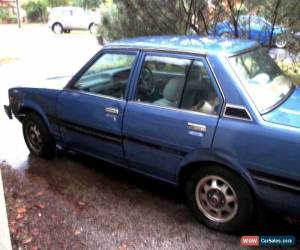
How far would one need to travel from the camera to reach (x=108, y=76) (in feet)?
14.0

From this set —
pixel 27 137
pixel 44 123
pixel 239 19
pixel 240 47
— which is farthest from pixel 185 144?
pixel 239 19

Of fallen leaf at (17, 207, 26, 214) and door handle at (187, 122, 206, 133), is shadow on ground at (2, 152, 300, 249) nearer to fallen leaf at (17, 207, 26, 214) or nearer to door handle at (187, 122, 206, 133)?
fallen leaf at (17, 207, 26, 214)

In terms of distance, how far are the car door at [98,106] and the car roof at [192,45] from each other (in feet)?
0.53

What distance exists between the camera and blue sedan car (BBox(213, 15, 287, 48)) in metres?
6.60

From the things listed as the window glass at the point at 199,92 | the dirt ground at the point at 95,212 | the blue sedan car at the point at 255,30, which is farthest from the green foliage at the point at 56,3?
the window glass at the point at 199,92

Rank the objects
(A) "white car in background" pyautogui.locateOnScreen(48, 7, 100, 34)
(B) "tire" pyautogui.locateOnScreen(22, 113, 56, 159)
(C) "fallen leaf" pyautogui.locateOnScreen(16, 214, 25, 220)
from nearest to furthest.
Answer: (C) "fallen leaf" pyautogui.locateOnScreen(16, 214, 25, 220)
(B) "tire" pyautogui.locateOnScreen(22, 113, 56, 159)
(A) "white car in background" pyautogui.locateOnScreen(48, 7, 100, 34)

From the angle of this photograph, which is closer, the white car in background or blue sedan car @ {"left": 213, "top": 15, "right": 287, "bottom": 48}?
blue sedan car @ {"left": 213, "top": 15, "right": 287, "bottom": 48}

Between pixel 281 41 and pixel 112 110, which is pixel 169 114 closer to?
pixel 112 110

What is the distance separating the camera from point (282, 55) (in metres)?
6.80

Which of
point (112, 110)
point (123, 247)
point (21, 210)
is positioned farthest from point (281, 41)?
point (21, 210)

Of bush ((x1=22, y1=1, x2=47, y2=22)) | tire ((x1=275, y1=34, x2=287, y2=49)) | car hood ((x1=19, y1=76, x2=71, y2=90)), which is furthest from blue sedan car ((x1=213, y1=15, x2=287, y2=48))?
bush ((x1=22, y1=1, x2=47, y2=22))

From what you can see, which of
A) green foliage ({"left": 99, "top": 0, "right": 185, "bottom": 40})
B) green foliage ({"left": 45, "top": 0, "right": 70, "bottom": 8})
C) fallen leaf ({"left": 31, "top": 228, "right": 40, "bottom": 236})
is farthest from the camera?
green foliage ({"left": 45, "top": 0, "right": 70, "bottom": 8})

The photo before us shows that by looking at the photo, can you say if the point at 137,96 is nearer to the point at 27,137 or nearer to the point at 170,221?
the point at 170,221

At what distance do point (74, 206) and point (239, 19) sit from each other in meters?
4.51
